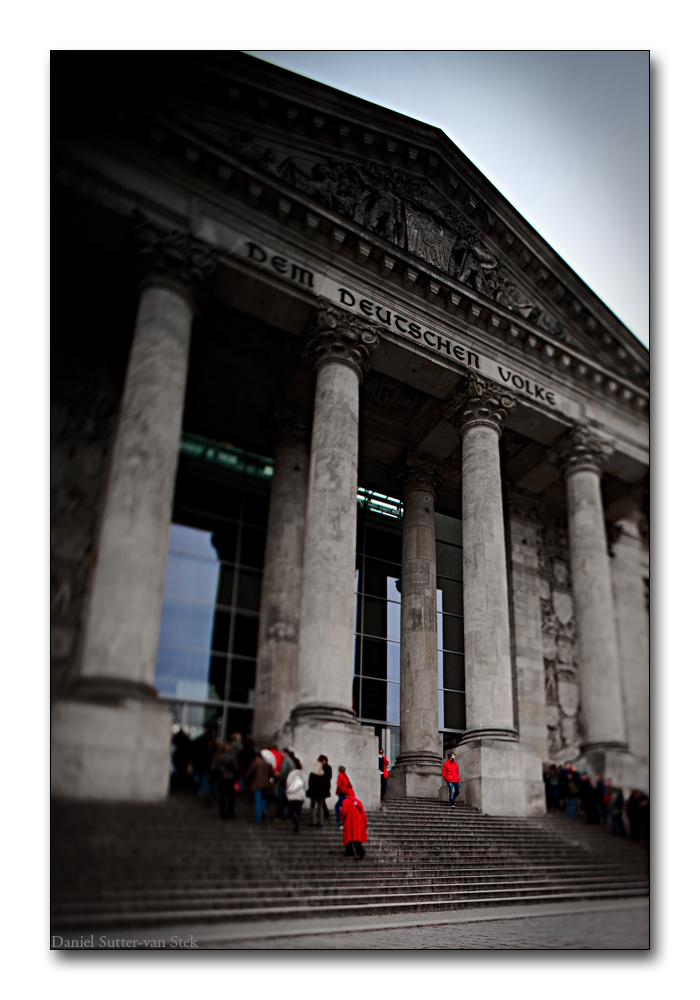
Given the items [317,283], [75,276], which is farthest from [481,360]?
[75,276]

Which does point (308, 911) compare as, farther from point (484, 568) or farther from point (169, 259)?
point (169, 259)

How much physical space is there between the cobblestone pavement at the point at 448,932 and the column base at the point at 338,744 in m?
2.79

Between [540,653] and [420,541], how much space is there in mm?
4588

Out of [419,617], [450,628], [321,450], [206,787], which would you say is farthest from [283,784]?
[450,628]

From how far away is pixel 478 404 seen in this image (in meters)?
15.9

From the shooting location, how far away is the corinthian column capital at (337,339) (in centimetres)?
1405

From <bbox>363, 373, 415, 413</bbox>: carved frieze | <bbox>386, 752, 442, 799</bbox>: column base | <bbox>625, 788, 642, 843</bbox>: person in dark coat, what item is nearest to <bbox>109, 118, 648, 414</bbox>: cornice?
<bbox>363, 373, 415, 413</bbox>: carved frieze

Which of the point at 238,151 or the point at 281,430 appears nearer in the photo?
the point at 238,151

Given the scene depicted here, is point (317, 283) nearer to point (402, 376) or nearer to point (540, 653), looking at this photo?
point (402, 376)

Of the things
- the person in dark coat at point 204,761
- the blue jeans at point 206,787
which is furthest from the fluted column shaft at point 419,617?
the blue jeans at point 206,787

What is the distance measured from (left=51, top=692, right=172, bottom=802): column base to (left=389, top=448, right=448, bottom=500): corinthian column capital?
1145 cm

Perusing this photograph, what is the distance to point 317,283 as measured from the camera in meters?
14.2

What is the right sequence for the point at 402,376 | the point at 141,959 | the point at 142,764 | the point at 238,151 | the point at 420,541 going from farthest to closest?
1. the point at 420,541
2. the point at 402,376
3. the point at 238,151
4. the point at 142,764
5. the point at 141,959


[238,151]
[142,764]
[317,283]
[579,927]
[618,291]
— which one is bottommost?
[579,927]
